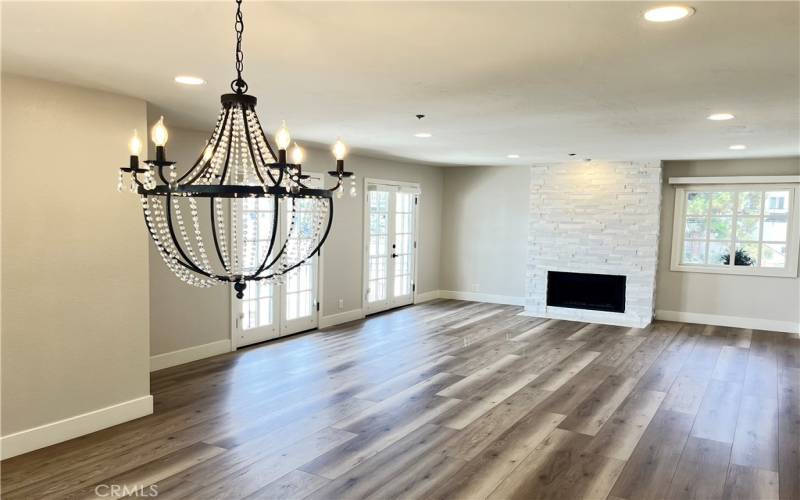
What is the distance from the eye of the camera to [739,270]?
7.66m

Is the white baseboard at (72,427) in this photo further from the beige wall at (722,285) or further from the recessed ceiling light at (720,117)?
the beige wall at (722,285)

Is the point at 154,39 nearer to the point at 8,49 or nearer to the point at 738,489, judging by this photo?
the point at 8,49

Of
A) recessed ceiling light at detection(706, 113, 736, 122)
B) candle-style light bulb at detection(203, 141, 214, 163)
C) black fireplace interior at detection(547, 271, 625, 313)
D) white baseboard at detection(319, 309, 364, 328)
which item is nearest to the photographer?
candle-style light bulb at detection(203, 141, 214, 163)

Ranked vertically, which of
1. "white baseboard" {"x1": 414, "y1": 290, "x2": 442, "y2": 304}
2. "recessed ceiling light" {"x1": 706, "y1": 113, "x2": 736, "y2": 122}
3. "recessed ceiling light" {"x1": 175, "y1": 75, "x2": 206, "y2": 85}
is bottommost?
"white baseboard" {"x1": 414, "y1": 290, "x2": 442, "y2": 304}

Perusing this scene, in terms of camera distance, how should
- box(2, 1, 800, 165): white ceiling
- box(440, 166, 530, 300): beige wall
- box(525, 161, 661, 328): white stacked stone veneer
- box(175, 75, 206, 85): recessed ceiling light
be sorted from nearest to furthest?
box(2, 1, 800, 165): white ceiling → box(175, 75, 206, 85): recessed ceiling light → box(525, 161, 661, 328): white stacked stone veneer → box(440, 166, 530, 300): beige wall

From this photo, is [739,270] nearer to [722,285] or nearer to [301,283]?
[722,285]

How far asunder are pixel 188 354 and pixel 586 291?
Answer: 5.75 m

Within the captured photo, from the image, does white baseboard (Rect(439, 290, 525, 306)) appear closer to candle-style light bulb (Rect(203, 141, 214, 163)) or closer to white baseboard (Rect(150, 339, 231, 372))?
white baseboard (Rect(150, 339, 231, 372))

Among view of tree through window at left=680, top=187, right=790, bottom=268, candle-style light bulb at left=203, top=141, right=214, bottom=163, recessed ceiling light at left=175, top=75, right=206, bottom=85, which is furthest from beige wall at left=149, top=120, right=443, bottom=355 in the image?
view of tree through window at left=680, top=187, right=790, bottom=268

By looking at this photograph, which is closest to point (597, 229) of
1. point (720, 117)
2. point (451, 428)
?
point (720, 117)

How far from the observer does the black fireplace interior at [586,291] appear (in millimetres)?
8094

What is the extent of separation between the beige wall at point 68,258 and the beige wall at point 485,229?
6412mm

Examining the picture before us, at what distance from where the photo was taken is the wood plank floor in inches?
124

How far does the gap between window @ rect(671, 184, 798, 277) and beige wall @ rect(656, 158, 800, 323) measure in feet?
0.38
